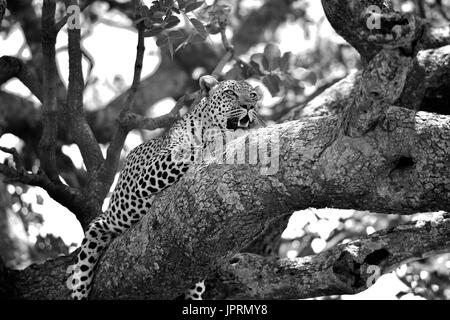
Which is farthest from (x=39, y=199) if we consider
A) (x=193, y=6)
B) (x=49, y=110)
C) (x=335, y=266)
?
(x=335, y=266)

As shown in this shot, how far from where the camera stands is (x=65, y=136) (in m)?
11.7

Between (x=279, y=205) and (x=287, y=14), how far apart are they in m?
11.7

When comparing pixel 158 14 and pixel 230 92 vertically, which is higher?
pixel 158 14

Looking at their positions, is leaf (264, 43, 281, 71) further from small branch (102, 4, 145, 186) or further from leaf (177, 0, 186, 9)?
leaf (177, 0, 186, 9)

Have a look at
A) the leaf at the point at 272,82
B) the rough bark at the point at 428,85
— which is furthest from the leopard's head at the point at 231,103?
the rough bark at the point at 428,85

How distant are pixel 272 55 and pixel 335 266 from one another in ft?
11.1

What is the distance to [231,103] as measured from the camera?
9.02 m

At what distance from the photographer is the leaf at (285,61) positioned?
937cm

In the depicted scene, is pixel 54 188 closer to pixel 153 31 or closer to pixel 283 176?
pixel 153 31

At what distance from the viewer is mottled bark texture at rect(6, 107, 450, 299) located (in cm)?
584

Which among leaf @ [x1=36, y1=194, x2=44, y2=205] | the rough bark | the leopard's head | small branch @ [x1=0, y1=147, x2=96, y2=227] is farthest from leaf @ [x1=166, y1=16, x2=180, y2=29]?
leaf @ [x1=36, y1=194, x2=44, y2=205]

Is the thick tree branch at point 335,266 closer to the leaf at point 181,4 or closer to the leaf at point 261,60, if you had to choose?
the leaf at point 181,4

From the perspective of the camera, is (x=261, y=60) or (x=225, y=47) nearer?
(x=261, y=60)

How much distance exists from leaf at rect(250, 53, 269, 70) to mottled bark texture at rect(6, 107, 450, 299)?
316 centimetres
